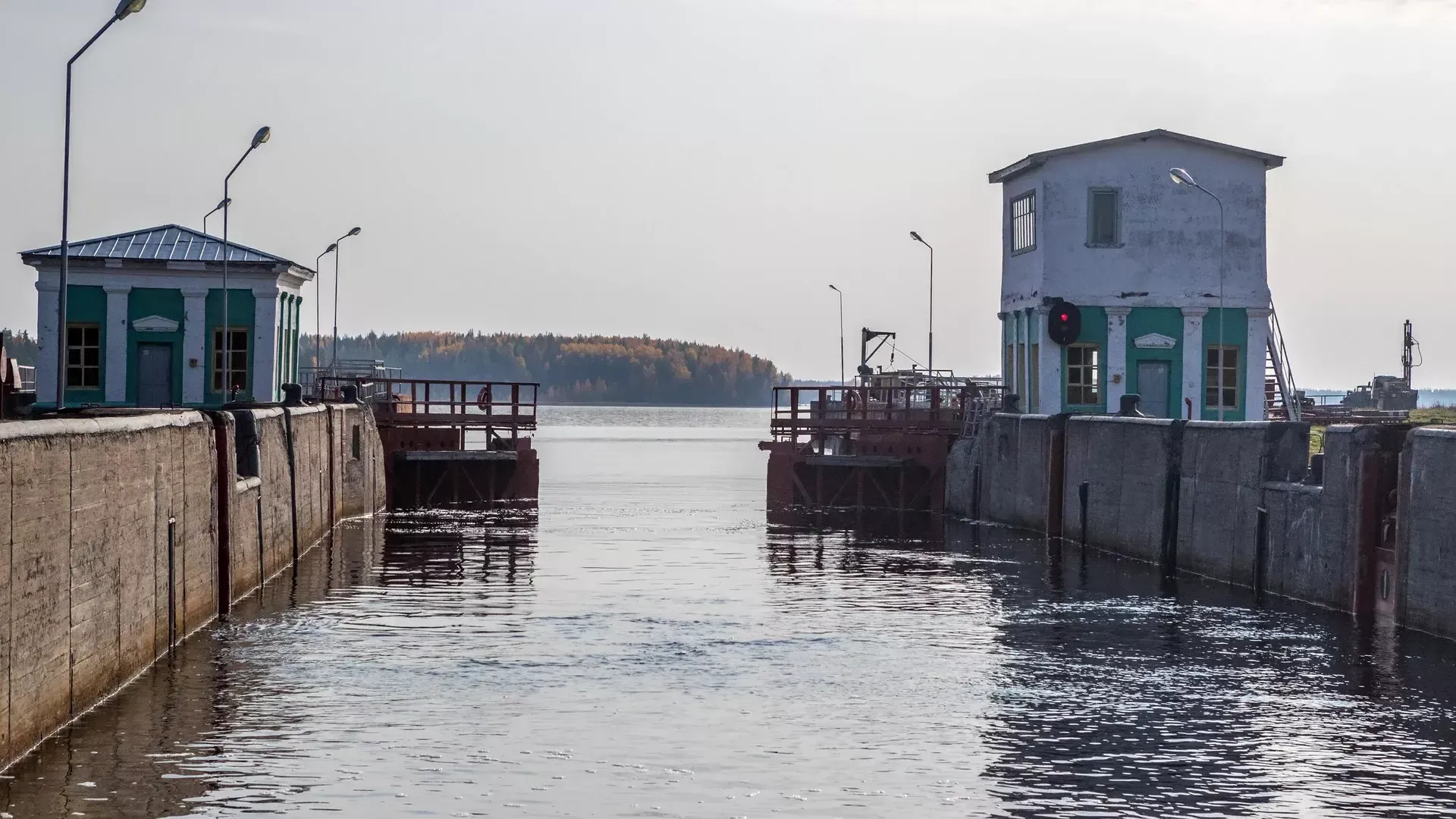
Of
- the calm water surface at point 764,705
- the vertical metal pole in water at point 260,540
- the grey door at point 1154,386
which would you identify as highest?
the grey door at point 1154,386

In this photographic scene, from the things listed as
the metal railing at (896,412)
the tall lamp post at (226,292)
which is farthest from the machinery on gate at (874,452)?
the tall lamp post at (226,292)

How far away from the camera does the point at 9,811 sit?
44.0ft

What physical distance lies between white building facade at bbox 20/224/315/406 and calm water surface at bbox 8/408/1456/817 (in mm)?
25387

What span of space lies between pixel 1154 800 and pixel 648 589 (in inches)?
638

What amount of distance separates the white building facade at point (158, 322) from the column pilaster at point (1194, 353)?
25.7m

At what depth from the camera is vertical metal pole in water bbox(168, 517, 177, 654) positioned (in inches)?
821

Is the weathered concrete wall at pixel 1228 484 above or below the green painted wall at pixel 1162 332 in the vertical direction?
below

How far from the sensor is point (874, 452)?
5456 cm

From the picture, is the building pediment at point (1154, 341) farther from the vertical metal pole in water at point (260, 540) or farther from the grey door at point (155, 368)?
the grey door at point (155, 368)

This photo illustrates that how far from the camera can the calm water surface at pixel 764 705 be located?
14.5 m

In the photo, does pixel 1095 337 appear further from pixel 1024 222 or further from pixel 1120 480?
pixel 1120 480

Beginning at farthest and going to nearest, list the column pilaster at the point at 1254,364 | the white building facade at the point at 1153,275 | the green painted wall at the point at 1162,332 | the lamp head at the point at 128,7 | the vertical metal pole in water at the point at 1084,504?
1. the column pilaster at the point at 1254,364
2. the green painted wall at the point at 1162,332
3. the white building facade at the point at 1153,275
4. the vertical metal pole in water at the point at 1084,504
5. the lamp head at the point at 128,7

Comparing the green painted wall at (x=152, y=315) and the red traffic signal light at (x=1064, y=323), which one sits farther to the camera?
the green painted wall at (x=152, y=315)

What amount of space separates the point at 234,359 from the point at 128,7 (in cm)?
2924
